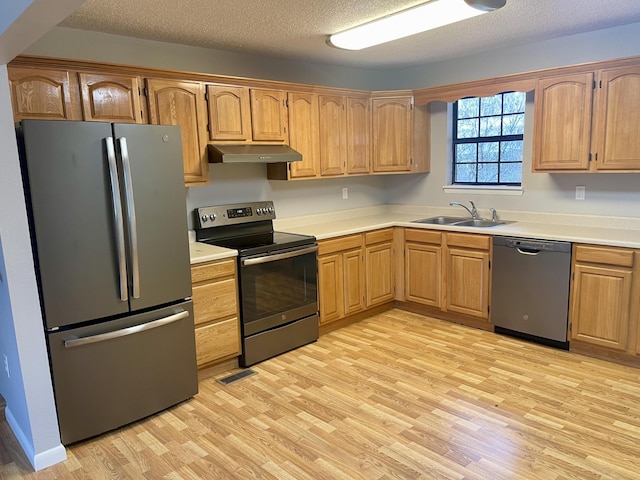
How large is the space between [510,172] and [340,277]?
6.36 feet

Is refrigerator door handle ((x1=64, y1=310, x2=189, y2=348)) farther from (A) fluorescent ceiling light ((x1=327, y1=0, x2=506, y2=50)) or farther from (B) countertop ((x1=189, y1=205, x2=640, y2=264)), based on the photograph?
(A) fluorescent ceiling light ((x1=327, y1=0, x2=506, y2=50))

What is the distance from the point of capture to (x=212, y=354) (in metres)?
3.32

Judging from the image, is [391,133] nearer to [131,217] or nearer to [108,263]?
[131,217]

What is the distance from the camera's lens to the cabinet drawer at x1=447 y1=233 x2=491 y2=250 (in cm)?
401

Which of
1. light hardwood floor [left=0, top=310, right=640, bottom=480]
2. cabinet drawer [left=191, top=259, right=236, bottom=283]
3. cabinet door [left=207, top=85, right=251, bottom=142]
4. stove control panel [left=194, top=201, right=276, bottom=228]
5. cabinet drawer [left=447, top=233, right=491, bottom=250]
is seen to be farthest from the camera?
cabinet drawer [left=447, top=233, right=491, bottom=250]

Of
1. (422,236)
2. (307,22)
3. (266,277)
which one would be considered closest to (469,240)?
(422,236)

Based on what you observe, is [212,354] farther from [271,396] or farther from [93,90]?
[93,90]

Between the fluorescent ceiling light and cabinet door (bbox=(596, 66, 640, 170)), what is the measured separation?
1320 millimetres

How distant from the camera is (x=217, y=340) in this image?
10.9 ft

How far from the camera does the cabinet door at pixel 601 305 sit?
3326 mm

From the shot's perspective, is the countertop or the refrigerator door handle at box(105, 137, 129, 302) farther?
the countertop

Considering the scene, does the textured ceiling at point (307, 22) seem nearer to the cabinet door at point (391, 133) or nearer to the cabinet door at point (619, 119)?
the cabinet door at point (619, 119)

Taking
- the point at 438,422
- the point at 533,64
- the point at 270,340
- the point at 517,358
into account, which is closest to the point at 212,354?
the point at 270,340

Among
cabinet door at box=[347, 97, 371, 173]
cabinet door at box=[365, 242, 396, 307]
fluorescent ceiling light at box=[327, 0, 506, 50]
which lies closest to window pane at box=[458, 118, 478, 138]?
cabinet door at box=[347, 97, 371, 173]
